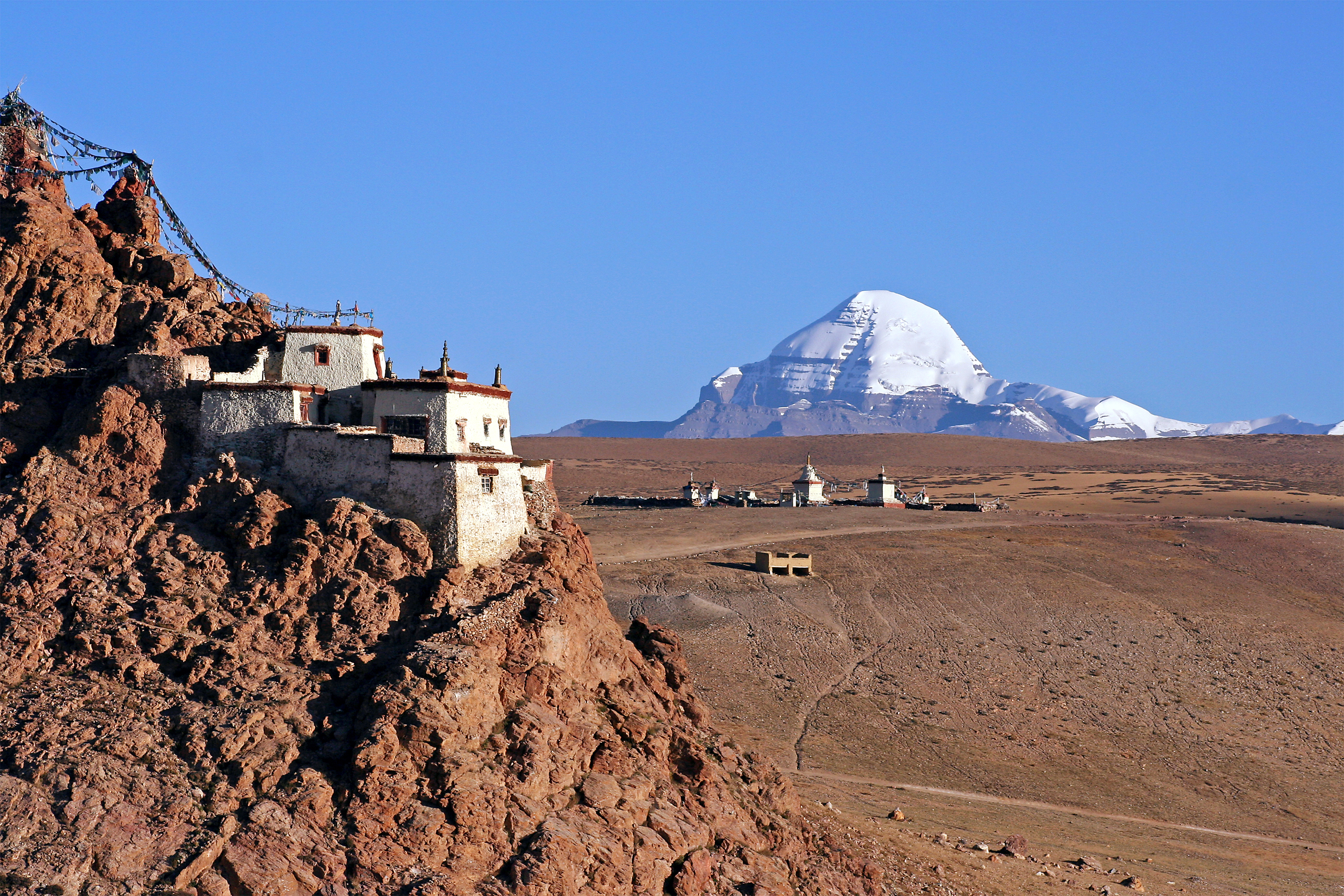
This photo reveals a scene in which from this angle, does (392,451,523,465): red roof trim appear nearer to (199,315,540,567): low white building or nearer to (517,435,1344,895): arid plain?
(199,315,540,567): low white building

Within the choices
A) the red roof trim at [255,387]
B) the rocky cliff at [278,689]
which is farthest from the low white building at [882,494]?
the red roof trim at [255,387]

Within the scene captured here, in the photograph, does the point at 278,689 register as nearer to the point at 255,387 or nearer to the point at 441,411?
the point at 441,411

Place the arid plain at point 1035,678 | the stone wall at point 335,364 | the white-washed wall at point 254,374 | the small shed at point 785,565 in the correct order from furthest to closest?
1. the small shed at point 785,565
2. the arid plain at point 1035,678
3. the stone wall at point 335,364
4. the white-washed wall at point 254,374

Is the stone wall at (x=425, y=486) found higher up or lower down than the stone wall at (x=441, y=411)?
lower down

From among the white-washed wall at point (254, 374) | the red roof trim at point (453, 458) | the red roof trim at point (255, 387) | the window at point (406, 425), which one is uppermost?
the white-washed wall at point (254, 374)

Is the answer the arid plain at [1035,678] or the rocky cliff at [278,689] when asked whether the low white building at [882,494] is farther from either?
the rocky cliff at [278,689]

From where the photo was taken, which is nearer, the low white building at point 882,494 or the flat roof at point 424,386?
the flat roof at point 424,386
